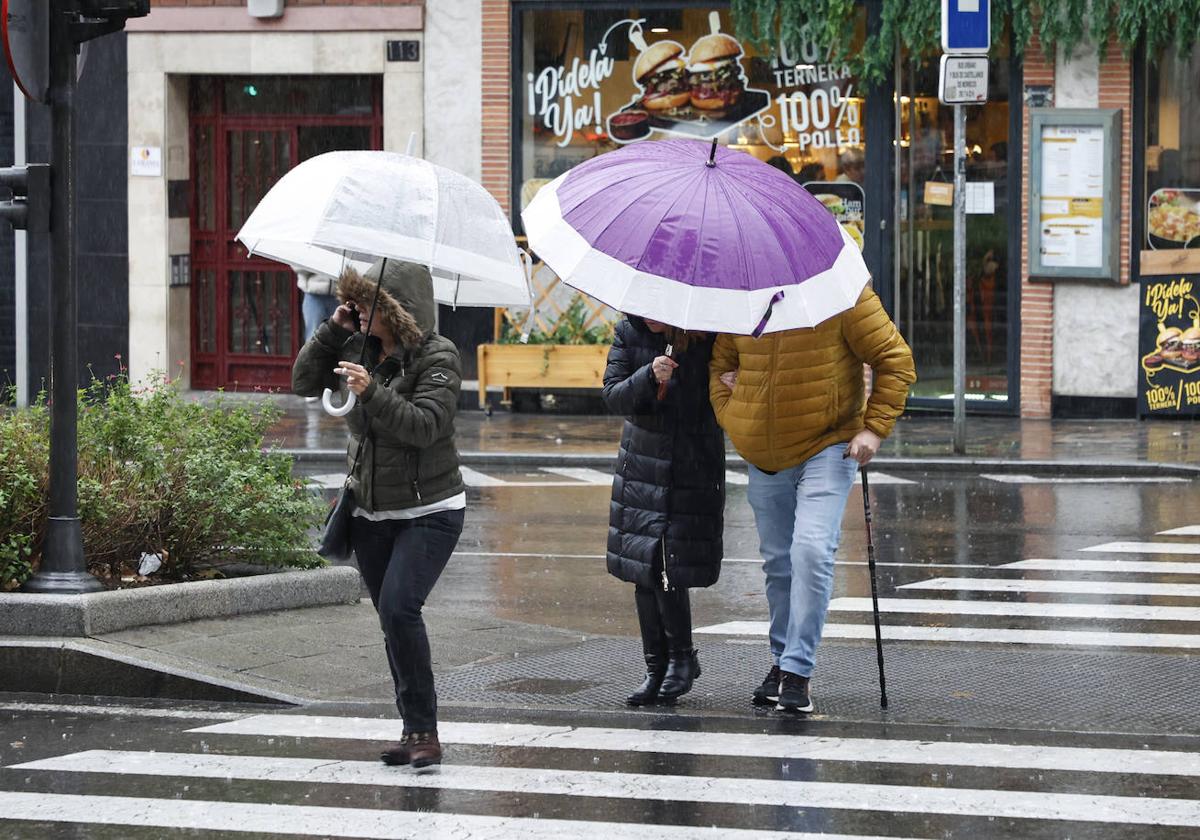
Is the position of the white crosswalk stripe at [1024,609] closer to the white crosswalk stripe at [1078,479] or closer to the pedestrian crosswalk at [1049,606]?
the pedestrian crosswalk at [1049,606]

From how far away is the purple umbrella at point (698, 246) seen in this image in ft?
24.1

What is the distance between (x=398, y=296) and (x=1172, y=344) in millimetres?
13296

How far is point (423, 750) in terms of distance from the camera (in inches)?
287

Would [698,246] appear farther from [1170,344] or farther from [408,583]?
[1170,344]

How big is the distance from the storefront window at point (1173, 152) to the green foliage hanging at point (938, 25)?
0.95 ft

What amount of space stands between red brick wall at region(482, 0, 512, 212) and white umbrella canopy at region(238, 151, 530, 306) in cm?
1392

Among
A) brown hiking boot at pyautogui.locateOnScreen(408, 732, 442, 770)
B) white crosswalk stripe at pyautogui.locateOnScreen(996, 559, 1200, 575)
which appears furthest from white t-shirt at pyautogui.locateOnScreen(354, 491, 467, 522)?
white crosswalk stripe at pyautogui.locateOnScreen(996, 559, 1200, 575)

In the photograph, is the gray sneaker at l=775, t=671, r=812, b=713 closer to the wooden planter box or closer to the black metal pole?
the black metal pole

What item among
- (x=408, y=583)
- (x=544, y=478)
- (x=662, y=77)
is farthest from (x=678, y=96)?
(x=408, y=583)

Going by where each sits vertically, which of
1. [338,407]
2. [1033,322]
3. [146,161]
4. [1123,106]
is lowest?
[338,407]

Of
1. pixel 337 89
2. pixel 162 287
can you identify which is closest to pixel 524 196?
pixel 337 89

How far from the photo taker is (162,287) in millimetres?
22297

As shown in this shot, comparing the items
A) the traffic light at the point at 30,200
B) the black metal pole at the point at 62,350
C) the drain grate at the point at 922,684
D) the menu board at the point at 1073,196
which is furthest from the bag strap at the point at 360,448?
the menu board at the point at 1073,196

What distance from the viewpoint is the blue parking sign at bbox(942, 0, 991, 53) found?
16.8 m
